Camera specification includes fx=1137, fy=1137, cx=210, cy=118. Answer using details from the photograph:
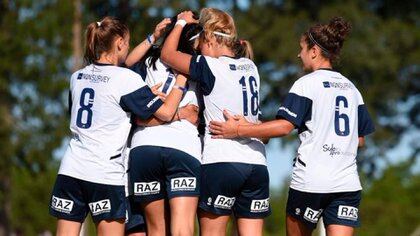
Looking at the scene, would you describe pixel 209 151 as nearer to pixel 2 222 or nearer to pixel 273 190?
pixel 2 222

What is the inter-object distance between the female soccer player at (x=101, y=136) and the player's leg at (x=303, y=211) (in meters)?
1.21

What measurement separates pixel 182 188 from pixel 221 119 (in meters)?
0.64

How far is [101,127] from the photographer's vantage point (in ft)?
29.3

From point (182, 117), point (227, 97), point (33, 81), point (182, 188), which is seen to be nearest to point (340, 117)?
point (227, 97)

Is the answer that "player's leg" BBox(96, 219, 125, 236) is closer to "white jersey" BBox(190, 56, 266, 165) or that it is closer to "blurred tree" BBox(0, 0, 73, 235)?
"white jersey" BBox(190, 56, 266, 165)

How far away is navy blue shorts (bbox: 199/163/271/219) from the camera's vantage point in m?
9.06

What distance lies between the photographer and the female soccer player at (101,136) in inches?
351

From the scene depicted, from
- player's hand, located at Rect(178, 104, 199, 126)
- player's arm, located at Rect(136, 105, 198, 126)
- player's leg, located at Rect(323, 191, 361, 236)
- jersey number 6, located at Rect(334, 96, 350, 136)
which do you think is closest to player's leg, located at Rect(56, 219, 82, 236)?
player's arm, located at Rect(136, 105, 198, 126)

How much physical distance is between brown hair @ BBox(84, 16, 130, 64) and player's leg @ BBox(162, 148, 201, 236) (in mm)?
945

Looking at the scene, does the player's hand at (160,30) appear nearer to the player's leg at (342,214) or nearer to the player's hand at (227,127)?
the player's hand at (227,127)

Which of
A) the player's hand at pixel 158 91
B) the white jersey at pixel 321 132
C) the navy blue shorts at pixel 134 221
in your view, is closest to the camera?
the white jersey at pixel 321 132

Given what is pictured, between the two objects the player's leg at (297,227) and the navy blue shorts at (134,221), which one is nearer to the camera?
the player's leg at (297,227)

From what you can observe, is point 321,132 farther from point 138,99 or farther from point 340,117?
point 138,99

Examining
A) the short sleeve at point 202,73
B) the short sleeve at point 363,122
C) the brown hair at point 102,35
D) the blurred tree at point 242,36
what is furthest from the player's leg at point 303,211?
the blurred tree at point 242,36
